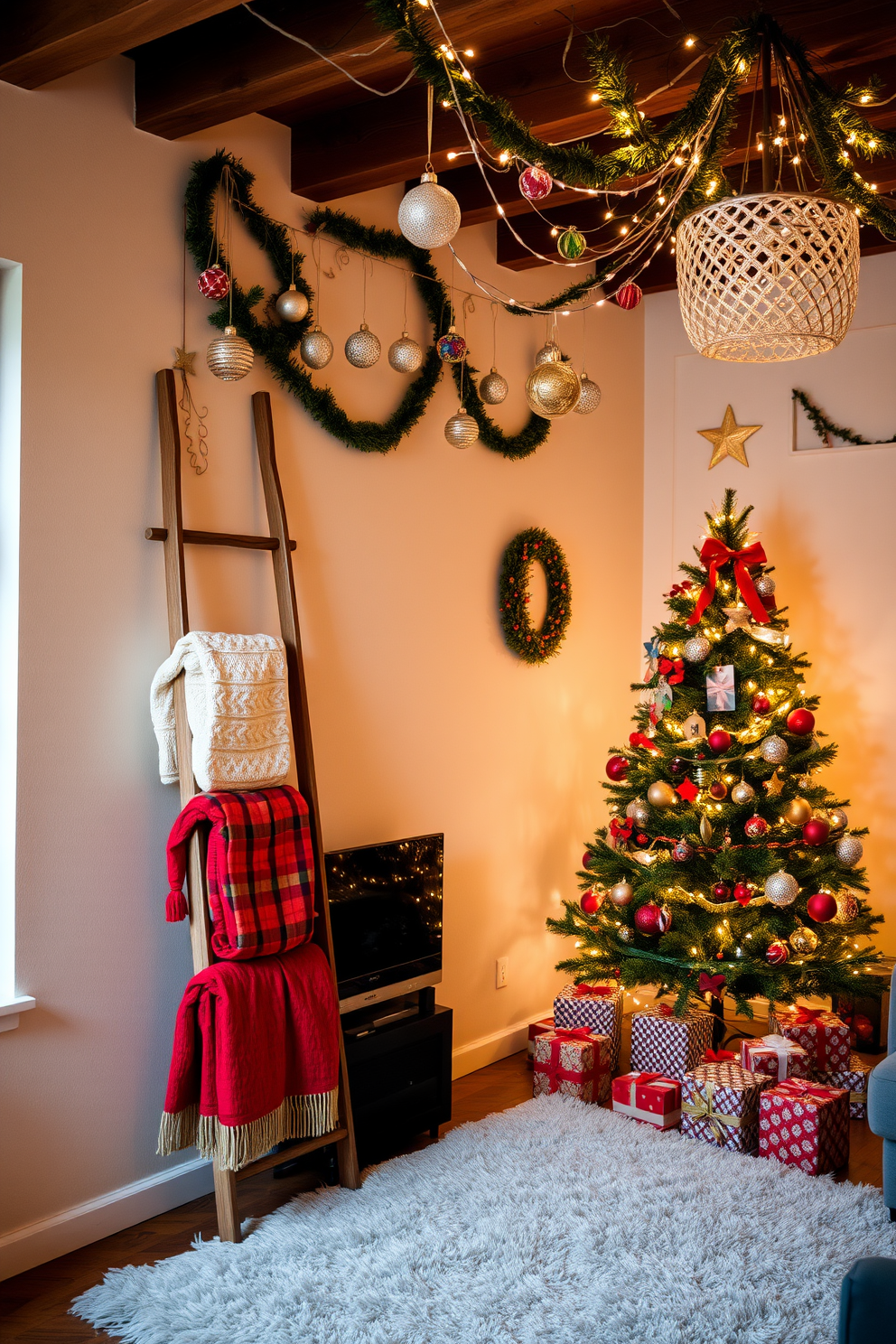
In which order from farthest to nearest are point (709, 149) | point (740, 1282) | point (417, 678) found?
point (417, 678) → point (740, 1282) → point (709, 149)

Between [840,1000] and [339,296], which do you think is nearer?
[339,296]

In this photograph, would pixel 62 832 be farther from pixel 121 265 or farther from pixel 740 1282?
pixel 740 1282

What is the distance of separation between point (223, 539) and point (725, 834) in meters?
1.89

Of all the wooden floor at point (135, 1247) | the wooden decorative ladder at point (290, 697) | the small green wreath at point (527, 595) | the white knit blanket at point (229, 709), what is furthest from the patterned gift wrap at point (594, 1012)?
the white knit blanket at point (229, 709)

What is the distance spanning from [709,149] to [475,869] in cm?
250

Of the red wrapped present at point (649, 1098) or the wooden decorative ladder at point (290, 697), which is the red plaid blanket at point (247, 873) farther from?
the red wrapped present at point (649, 1098)

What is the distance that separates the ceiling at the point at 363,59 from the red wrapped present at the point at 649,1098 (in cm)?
266

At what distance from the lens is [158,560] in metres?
2.75

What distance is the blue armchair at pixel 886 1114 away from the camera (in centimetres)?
260

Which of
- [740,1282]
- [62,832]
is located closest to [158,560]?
[62,832]

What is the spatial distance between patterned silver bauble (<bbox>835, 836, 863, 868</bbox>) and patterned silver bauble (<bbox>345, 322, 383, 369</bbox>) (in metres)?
2.09

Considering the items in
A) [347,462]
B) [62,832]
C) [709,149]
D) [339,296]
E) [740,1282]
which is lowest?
[740,1282]

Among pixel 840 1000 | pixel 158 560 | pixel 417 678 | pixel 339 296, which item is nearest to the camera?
pixel 158 560

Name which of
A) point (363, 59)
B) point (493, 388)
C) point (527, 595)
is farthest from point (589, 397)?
point (363, 59)
